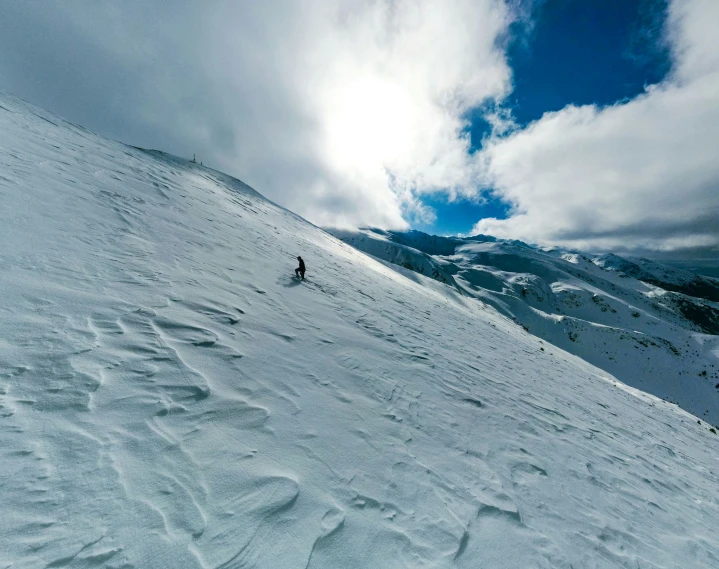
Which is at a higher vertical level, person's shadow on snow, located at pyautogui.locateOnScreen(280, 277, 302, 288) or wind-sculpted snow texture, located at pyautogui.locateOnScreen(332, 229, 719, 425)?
wind-sculpted snow texture, located at pyautogui.locateOnScreen(332, 229, 719, 425)

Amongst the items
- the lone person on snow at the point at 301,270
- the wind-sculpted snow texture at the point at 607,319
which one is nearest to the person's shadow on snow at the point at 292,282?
the lone person on snow at the point at 301,270

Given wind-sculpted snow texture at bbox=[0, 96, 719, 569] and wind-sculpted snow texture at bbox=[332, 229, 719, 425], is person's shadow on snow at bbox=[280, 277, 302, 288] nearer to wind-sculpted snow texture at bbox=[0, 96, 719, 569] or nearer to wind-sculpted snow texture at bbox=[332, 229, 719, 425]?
wind-sculpted snow texture at bbox=[0, 96, 719, 569]

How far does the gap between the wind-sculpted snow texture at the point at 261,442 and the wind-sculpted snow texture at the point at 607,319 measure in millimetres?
37917

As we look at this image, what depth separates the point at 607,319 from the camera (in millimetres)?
68938

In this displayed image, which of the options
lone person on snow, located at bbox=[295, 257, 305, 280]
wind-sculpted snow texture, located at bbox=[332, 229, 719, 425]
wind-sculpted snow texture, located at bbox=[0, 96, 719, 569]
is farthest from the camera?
wind-sculpted snow texture, located at bbox=[332, 229, 719, 425]

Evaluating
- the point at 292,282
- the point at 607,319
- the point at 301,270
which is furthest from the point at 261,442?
the point at 607,319

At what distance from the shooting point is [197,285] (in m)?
6.34

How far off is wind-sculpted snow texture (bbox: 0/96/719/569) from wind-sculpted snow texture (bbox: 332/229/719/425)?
124 ft

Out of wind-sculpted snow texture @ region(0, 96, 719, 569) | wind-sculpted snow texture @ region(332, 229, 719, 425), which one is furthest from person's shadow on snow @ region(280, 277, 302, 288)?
wind-sculpted snow texture @ region(332, 229, 719, 425)

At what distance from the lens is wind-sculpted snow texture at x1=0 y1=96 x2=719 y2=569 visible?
2.27 metres

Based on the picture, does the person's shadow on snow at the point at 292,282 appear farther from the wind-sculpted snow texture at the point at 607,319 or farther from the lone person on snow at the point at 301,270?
the wind-sculpted snow texture at the point at 607,319

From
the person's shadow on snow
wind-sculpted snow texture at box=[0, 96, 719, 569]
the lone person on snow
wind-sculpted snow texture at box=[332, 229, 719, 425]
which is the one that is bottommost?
wind-sculpted snow texture at box=[0, 96, 719, 569]

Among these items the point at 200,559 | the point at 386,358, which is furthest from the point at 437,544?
the point at 386,358

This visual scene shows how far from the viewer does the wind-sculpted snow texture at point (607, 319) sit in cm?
3425
